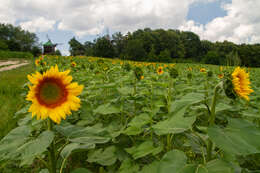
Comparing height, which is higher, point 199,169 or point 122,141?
point 199,169

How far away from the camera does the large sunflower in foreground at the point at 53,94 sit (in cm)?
96

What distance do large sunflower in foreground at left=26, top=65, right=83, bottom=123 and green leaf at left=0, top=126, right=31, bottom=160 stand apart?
0.35 feet

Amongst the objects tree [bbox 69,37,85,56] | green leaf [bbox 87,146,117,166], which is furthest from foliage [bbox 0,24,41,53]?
green leaf [bbox 87,146,117,166]

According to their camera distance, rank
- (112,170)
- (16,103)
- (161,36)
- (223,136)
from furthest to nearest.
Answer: (161,36)
(16,103)
(112,170)
(223,136)

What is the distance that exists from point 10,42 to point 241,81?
59960 mm

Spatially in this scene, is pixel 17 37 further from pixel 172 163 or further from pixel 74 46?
pixel 172 163

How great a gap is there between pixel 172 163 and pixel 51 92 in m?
0.74

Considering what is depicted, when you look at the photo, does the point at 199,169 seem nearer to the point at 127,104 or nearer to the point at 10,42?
the point at 127,104

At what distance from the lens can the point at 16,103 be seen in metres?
3.37

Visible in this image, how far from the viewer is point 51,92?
1.04 meters

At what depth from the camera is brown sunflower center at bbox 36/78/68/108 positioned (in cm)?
101

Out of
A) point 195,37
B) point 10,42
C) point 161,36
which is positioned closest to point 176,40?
point 161,36

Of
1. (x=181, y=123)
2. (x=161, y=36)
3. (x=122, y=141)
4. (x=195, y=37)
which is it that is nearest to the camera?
(x=181, y=123)

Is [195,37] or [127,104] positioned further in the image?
[195,37]
